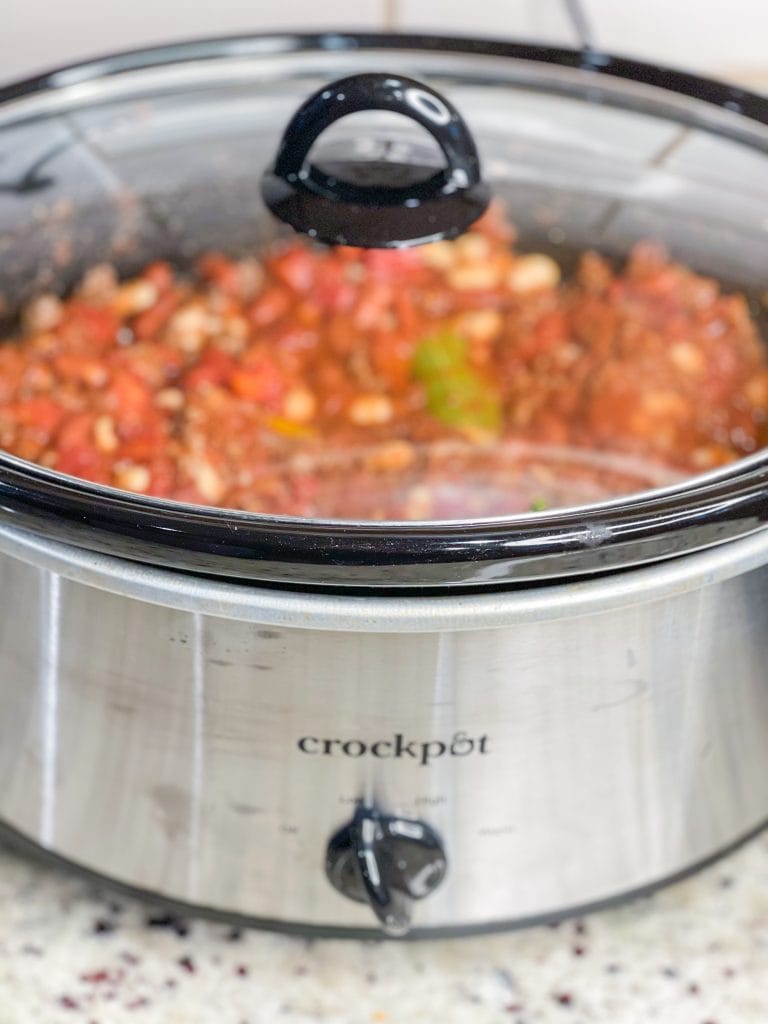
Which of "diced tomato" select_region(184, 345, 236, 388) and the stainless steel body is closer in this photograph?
the stainless steel body

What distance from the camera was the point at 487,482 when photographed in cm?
101

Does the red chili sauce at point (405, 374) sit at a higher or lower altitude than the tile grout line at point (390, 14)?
lower

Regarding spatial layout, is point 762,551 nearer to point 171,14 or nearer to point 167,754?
point 167,754

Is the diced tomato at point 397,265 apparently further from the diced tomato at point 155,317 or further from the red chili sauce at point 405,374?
the diced tomato at point 155,317

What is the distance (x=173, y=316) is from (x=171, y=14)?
52cm

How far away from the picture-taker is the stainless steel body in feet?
2.31

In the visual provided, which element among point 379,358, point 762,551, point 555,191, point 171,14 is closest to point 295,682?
point 762,551

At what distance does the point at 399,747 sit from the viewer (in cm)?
75

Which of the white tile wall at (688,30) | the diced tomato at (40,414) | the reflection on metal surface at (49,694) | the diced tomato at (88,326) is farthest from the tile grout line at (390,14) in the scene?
the reflection on metal surface at (49,694)

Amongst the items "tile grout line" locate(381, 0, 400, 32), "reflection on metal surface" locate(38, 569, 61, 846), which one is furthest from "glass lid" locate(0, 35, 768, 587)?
"tile grout line" locate(381, 0, 400, 32)

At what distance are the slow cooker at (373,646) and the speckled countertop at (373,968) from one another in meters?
0.05

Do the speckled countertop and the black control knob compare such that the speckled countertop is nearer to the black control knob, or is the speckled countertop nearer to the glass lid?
the black control knob

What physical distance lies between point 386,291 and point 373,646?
18.9 inches

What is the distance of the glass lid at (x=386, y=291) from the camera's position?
0.99 m
